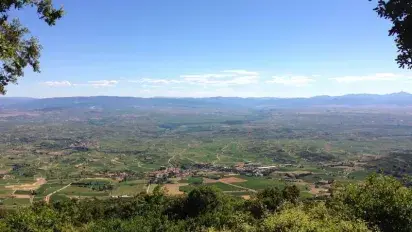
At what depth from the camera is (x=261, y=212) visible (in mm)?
41969

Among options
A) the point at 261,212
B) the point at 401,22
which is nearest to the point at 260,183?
the point at 261,212

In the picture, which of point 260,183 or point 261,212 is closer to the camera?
point 261,212

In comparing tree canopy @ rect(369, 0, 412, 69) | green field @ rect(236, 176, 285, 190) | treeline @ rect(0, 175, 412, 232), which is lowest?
green field @ rect(236, 176, 285, 190)

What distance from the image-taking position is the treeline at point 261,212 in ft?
69.4

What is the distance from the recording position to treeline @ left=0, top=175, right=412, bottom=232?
21156 mm

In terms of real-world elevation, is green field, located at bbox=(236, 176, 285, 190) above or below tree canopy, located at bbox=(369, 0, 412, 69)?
below

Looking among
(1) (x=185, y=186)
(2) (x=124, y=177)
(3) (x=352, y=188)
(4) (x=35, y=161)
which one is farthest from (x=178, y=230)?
(4) (x=35, y=161)

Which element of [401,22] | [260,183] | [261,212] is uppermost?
[401,22]

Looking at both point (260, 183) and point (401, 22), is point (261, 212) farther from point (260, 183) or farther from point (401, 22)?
point (260, 183)

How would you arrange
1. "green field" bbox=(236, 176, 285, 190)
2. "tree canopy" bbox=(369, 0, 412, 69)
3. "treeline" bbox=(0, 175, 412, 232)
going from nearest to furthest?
"tree canopy" bbox=(369, 0, 412, 69) < "treeline" bbox=(0, 175, 412, 232) < "green field" bbox=(236, 176, 285, 190)

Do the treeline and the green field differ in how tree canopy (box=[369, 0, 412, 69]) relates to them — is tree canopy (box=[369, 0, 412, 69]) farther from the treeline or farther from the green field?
the green field

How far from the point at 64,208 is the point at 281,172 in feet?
304

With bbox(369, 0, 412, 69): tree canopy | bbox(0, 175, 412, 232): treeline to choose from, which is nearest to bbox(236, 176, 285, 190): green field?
bbox(0, 175, 412, 232): treeline

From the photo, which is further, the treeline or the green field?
the green field
